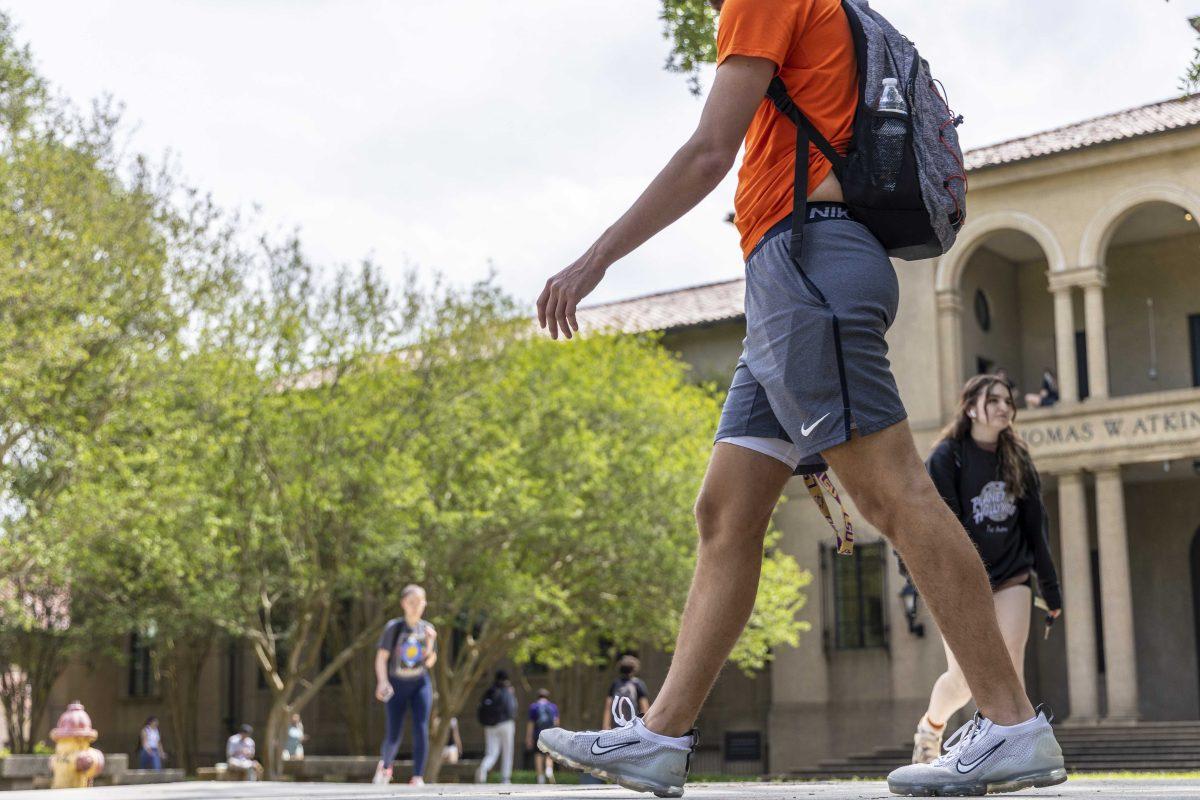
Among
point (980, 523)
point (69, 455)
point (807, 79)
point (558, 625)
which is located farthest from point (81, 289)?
point (807, 79)

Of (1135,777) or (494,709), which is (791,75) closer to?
(1135,777)

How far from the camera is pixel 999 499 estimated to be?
6.92 metres

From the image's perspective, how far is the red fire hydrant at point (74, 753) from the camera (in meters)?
12.6

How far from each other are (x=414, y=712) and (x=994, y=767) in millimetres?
9055

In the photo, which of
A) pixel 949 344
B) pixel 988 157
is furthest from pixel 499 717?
pixel 988 157

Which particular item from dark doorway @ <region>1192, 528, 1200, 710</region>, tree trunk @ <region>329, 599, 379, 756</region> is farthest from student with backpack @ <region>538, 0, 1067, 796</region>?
tree trunk @ <region>329, 599, 379, 756</region>

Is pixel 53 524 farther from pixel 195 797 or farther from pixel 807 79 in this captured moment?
pixel 807 79

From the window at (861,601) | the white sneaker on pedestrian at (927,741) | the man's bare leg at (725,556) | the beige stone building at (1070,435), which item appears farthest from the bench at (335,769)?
the man's bare leg at (725,556)

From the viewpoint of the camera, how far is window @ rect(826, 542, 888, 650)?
3102 cm

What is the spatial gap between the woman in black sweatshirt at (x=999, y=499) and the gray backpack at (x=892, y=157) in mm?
3369

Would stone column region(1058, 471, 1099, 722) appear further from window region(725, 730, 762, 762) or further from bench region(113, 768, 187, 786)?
bench region(113, 768, 187, 786)

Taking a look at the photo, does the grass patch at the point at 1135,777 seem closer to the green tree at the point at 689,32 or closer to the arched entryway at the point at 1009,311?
the green tree at the point at 689,32

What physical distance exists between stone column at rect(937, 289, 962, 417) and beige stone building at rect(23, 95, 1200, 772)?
0.04m

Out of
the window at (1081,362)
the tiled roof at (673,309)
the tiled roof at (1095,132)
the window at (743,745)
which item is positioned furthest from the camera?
the tiled roof at (673,309)
